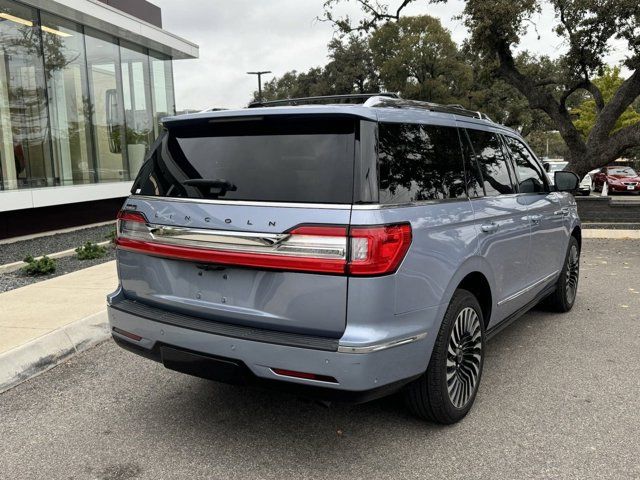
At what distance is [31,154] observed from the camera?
12039mm

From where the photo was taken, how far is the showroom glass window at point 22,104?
451 inches

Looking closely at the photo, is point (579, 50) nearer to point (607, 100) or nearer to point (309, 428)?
point (309, 428)

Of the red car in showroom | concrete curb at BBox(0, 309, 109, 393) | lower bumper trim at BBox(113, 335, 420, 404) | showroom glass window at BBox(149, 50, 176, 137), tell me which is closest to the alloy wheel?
lower bumper trim at BBox(113, 335, 420, 404)

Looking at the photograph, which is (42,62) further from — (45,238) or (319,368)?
(319,368)

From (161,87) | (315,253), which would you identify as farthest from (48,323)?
(161,87)

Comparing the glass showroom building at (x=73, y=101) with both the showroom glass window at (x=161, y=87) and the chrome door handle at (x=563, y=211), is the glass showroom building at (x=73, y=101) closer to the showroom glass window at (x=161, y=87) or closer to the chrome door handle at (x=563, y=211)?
the showroom glass window at (x=161, y=87)

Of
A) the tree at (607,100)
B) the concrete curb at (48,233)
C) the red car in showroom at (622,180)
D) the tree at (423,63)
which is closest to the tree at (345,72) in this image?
the tree at (423,63)

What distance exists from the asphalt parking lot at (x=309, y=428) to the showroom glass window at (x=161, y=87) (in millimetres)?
13860

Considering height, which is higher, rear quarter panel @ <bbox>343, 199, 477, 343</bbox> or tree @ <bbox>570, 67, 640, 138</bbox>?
tree @ <bbox>570, 67, 640, 138</bbox>

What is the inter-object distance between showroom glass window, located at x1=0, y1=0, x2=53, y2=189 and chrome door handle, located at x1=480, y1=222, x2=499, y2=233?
34.4 ft

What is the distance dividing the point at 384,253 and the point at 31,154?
Result: 1157 centimetres

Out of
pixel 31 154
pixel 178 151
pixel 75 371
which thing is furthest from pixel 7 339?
pixel 31 154

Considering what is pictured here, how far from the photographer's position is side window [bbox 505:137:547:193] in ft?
15.4

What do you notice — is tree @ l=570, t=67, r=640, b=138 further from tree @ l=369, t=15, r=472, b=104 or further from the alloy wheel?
the alloy wheel
